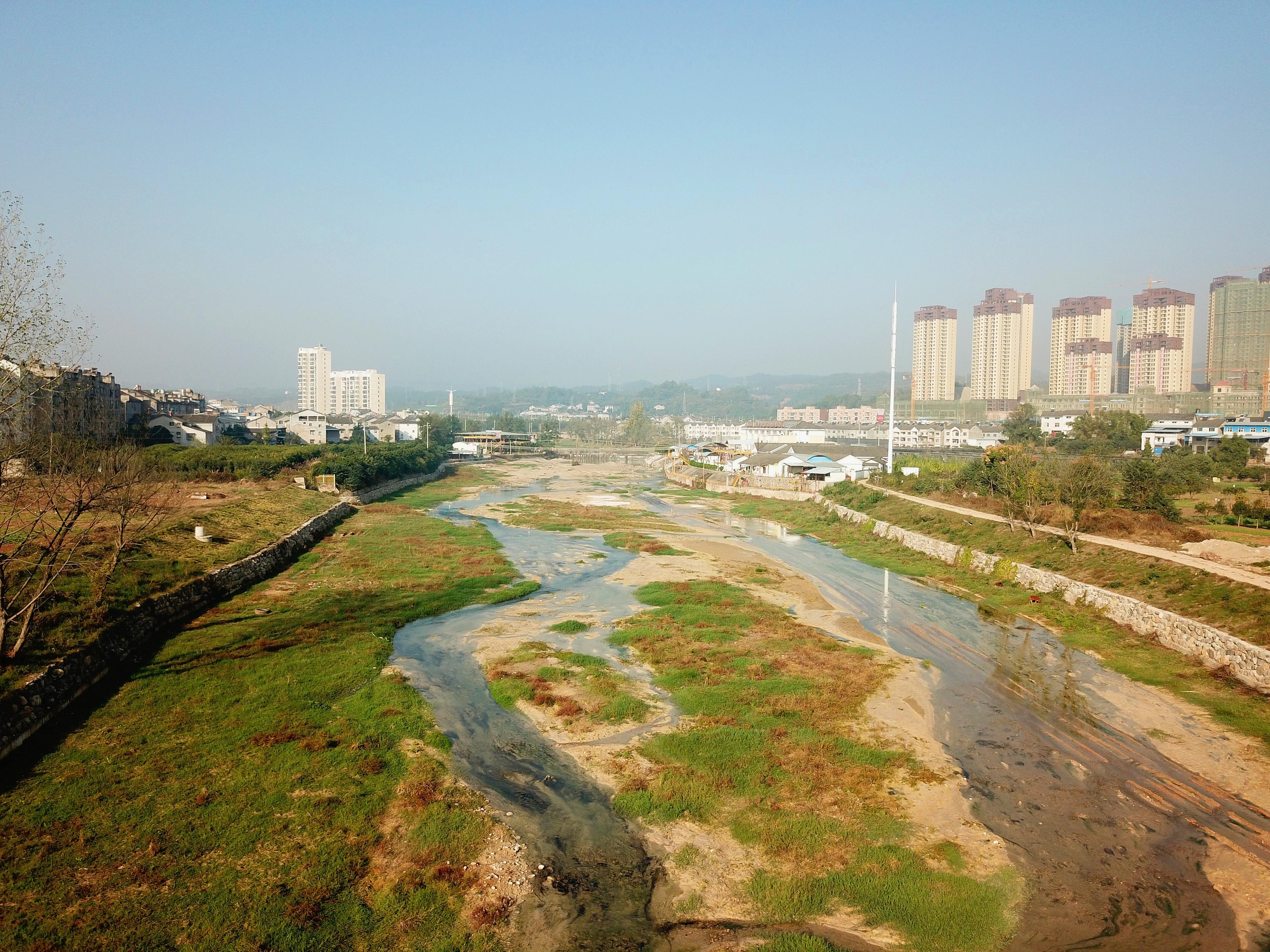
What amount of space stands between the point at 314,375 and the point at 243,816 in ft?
561

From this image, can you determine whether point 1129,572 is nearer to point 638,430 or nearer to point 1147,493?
point 1147,493

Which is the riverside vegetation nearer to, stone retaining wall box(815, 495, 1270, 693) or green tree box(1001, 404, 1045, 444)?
stone retaining wall box(815, 495, 1270, 693)

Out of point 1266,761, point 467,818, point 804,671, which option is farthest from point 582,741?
point 1266,761

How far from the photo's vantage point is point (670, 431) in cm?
13550

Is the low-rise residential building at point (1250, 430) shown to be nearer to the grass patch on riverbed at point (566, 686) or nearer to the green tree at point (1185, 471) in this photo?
the green tree at point (1185, 471)

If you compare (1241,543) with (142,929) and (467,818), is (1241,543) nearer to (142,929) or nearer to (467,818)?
(467,818)

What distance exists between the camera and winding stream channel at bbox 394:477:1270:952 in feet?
24.8

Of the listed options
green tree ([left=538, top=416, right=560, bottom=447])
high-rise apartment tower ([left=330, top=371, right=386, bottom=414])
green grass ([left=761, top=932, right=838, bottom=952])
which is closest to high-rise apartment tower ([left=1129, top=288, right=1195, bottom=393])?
green tree ([left=538, top=416, right=560, bottom=447])

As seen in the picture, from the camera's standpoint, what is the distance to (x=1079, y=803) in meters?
9.97

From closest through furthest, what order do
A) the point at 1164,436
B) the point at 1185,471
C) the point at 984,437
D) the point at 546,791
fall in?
1. the point at 546,791
2. the point at 1185,471
3. the point at 1164,436
4. the point at 984,437

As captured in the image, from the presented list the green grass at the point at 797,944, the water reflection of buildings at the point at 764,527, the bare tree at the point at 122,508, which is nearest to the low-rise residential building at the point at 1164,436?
the water reflection of buildings at the point at 764,527

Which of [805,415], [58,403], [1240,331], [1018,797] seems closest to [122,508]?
[58,403]

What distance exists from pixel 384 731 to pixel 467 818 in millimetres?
2901

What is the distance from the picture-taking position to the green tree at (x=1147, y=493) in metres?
25.1
